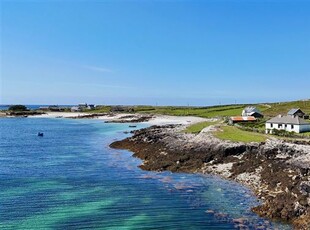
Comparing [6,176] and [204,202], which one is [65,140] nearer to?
[6,176]

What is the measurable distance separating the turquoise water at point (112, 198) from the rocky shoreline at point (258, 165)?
6.15 ft

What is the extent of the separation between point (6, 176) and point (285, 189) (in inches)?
1277

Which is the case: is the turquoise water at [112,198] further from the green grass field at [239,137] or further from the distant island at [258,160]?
the green grass field at [239,137]

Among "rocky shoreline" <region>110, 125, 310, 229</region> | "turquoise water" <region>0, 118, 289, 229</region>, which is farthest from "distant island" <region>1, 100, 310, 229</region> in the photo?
"turquoise water" <region>0, 118, 289, 229</region>

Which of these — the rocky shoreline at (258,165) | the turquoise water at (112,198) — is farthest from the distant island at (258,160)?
the turquoise water at (112,198)

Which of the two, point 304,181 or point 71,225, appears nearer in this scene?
point 71,225

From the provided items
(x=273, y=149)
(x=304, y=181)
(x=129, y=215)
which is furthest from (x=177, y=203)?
(x=273, y=149)

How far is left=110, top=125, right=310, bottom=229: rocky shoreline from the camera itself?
29406 mm

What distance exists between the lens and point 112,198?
112ft

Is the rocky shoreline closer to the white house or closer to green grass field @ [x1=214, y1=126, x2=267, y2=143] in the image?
green grass field @ [x1=214, y1=126, x2=267, y2=143]

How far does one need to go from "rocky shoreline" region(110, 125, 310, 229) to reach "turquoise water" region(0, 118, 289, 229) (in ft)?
6.15

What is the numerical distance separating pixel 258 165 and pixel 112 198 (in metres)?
19.4

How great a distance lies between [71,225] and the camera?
26812 millimetres

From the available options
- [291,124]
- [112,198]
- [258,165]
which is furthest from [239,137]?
[112,198]
